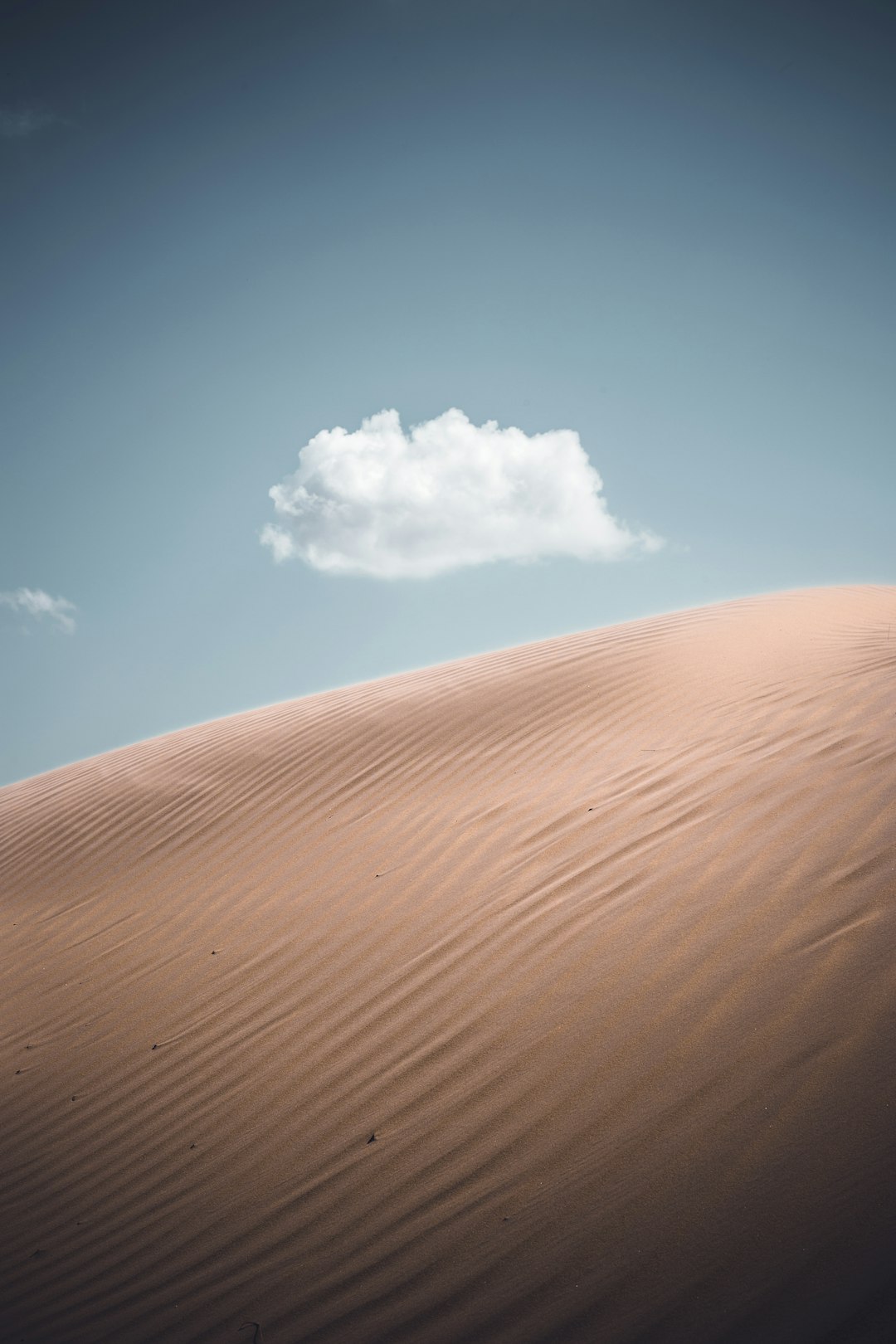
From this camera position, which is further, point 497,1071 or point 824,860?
point 824,860

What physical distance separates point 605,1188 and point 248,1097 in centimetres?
175

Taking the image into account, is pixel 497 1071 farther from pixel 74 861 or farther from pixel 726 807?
pixel 74 861

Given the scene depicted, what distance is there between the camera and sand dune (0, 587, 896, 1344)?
2.24m

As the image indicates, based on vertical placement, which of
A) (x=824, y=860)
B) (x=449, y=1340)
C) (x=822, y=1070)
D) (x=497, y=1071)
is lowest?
(x=449, y=1340)

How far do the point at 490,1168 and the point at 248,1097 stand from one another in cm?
132

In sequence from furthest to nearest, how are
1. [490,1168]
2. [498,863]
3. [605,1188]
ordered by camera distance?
[498,863]
[490,1168]
[605,1188]

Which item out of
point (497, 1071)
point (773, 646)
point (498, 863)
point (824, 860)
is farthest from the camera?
point (773, 646)

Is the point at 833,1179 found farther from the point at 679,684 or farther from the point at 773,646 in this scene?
the point at 773,646

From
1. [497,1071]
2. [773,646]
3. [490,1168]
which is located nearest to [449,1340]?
[490,1168]

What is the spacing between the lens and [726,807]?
167 inches

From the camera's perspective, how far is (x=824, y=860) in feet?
11.6

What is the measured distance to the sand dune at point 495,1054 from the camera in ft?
7.34

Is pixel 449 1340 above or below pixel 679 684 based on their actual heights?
below

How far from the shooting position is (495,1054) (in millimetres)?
3105
